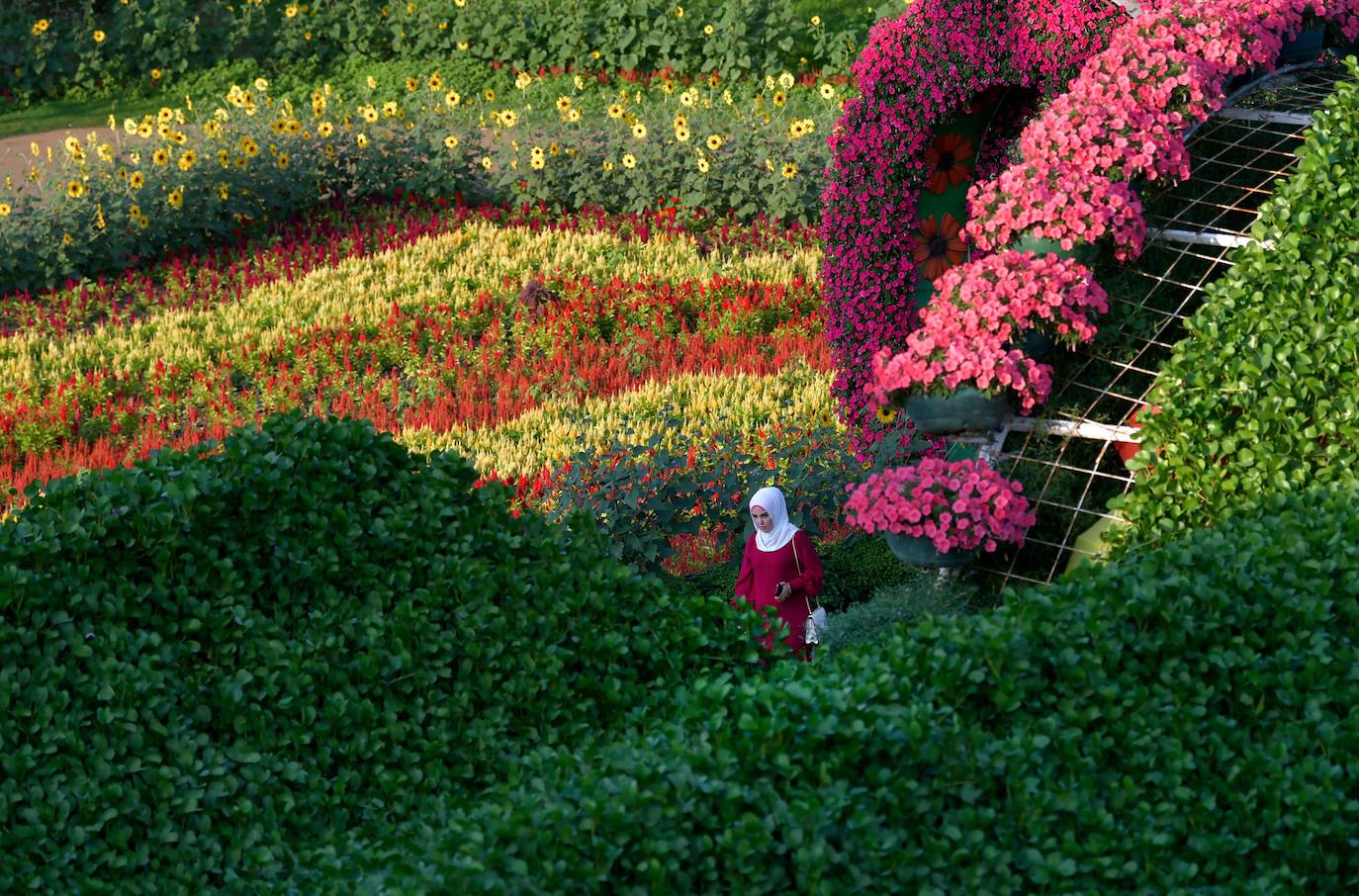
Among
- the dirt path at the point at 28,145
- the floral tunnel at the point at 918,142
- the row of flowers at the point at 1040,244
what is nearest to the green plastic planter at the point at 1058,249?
the row of flowers at the point at 1040,244

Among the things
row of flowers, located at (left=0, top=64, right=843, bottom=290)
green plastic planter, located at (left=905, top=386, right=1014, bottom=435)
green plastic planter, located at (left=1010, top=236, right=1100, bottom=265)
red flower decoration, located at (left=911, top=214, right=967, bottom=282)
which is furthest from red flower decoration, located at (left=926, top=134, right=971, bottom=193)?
→ row of flowers, located at (left=0, top=64, right=843, bottom=290)

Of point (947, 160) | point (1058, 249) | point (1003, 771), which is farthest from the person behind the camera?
point (947, 160)

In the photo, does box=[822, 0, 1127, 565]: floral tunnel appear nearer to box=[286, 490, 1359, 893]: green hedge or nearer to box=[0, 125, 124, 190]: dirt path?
box=[286, 490, 1359, 893]: green hedge

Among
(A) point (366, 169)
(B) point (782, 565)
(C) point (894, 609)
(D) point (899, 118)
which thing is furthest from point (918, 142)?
(A) point (366, 169)

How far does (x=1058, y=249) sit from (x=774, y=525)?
5.62ft

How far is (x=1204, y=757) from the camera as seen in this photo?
14.2 ft

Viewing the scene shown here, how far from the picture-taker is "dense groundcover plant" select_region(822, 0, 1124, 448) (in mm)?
7520

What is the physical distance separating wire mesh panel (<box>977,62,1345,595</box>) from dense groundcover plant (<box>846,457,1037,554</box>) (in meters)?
0.30

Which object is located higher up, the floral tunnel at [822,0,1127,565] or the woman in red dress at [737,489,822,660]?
the floral tunnel at [822,0,1127,565]

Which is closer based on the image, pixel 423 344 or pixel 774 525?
pixel 774 525

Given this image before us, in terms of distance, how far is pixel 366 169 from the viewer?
14.2m

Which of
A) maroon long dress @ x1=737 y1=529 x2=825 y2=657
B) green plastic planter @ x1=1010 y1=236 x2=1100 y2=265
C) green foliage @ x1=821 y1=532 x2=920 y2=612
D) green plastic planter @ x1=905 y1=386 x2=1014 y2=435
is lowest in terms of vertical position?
green foliage @ x1=821 y1=532 x2=920 y2=612

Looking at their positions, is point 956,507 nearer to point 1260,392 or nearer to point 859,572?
point 1260,392

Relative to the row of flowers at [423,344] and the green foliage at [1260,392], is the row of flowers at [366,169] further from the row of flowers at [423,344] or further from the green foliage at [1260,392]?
the green foliage at [1260,392]
